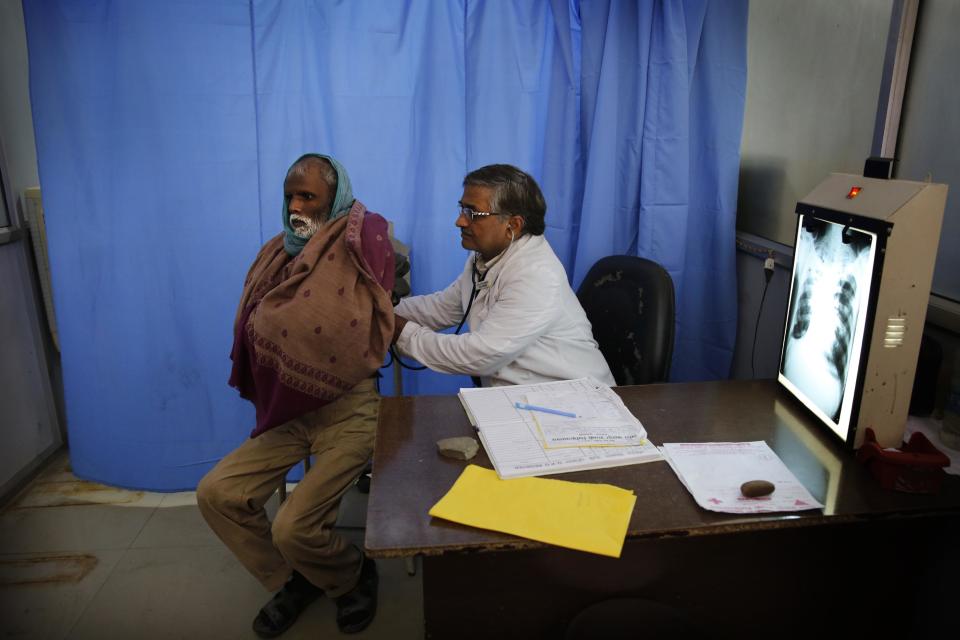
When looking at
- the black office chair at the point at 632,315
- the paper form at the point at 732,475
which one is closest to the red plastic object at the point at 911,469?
the paper form at the point at 732,475

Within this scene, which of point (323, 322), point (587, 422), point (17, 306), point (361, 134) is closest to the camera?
point (587, 422)

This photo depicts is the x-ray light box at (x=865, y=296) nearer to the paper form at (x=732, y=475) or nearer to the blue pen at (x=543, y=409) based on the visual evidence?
the paper form at (x=732, y=475)

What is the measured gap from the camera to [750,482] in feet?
3.59

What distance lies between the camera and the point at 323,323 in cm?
157

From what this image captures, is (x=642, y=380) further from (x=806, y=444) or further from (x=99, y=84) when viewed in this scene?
A: (x=99, y=84)

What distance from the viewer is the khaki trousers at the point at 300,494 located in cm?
163

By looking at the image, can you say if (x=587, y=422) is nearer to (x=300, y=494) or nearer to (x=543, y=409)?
(x=543, y=409)

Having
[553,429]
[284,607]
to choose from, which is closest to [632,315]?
[553,429]

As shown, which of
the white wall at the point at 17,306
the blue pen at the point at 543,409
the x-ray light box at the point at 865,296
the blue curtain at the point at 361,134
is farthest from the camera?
the white wall at the point at 17,306

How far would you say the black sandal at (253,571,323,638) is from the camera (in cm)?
179

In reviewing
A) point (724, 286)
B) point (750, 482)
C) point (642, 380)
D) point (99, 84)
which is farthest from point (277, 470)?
point (724, 286)

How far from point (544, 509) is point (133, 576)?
1616 mm

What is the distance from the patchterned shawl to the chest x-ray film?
0.94 meters

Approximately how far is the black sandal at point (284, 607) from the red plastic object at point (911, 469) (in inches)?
59.1
